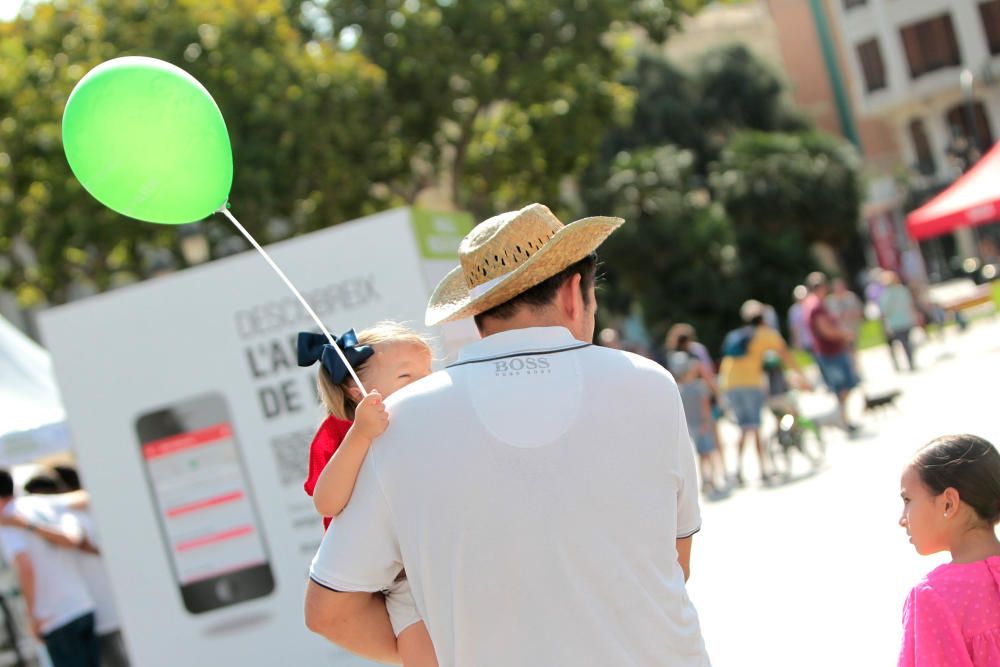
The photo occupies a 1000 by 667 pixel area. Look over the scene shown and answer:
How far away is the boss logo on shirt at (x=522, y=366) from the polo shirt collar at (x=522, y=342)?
36 millimetres

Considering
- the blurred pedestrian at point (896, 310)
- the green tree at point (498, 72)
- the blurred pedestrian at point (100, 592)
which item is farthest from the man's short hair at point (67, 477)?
the green tree at point (498, 72)

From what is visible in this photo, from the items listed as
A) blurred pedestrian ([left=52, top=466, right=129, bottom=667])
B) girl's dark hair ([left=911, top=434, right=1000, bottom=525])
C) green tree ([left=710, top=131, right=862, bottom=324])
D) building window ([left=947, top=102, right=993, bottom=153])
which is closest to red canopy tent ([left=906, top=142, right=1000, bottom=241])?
blurred pedestrian ([left=52, top=466, right=129, bottom=667])

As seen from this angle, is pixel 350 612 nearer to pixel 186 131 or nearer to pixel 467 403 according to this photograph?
pixel 467 403

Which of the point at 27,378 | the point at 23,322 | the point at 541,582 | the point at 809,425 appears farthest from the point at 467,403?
the point at 23,322

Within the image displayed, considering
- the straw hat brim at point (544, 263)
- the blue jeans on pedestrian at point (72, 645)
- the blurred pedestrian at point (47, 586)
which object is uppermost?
the straw hat brim at point (544, 263)

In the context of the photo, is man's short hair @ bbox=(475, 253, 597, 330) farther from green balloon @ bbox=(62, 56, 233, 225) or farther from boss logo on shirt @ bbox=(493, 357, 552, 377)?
green balloon @ bbox=(62, 56, 233, 225)

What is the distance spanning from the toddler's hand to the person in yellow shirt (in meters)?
11.5

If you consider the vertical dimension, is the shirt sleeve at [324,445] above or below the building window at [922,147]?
below

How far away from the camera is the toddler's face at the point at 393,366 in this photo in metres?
3.56

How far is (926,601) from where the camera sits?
323cm

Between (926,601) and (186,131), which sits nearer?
(926,601)

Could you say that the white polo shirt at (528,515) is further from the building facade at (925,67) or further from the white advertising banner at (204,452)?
the building facade at (925,67)

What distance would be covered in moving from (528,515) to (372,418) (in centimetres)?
36

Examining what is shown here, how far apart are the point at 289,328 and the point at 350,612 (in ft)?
19.3
